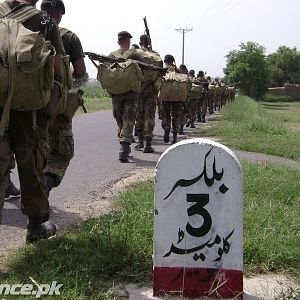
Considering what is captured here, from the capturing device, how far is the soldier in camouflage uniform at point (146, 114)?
9555 millimetres

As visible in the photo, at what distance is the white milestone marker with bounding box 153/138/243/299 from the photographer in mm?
3115

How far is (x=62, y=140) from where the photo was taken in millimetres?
5035

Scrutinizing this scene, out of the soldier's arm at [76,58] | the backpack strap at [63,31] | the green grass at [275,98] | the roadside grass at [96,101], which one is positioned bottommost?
the green grass at [275,98]

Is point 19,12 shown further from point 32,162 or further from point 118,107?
point 118,107

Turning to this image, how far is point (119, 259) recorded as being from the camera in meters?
3.63

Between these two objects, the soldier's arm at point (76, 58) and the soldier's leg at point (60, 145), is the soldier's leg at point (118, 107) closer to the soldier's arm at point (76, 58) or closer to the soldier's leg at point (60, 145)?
the soldier's arm at point (76, 58)

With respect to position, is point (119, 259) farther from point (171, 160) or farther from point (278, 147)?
point (278, 147)

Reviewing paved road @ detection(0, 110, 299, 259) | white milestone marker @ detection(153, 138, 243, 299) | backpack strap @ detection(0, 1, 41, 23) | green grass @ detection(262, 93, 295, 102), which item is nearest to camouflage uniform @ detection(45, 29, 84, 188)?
paved road @ detection(0, 110, 299, 259)

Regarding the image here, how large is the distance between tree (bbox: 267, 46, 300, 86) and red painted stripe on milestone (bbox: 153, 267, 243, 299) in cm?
9558

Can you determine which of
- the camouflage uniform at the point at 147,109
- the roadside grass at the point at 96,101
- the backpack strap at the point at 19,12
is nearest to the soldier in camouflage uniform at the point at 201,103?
the roadside grass at the point at 96,101

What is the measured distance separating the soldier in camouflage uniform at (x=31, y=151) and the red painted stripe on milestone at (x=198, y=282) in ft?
3.65

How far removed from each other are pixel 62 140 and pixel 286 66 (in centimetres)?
9701

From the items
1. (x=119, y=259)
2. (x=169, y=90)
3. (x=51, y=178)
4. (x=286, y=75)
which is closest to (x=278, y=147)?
(x=169, y=90)

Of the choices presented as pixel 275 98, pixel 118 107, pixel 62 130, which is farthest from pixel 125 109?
pixel 275 98
